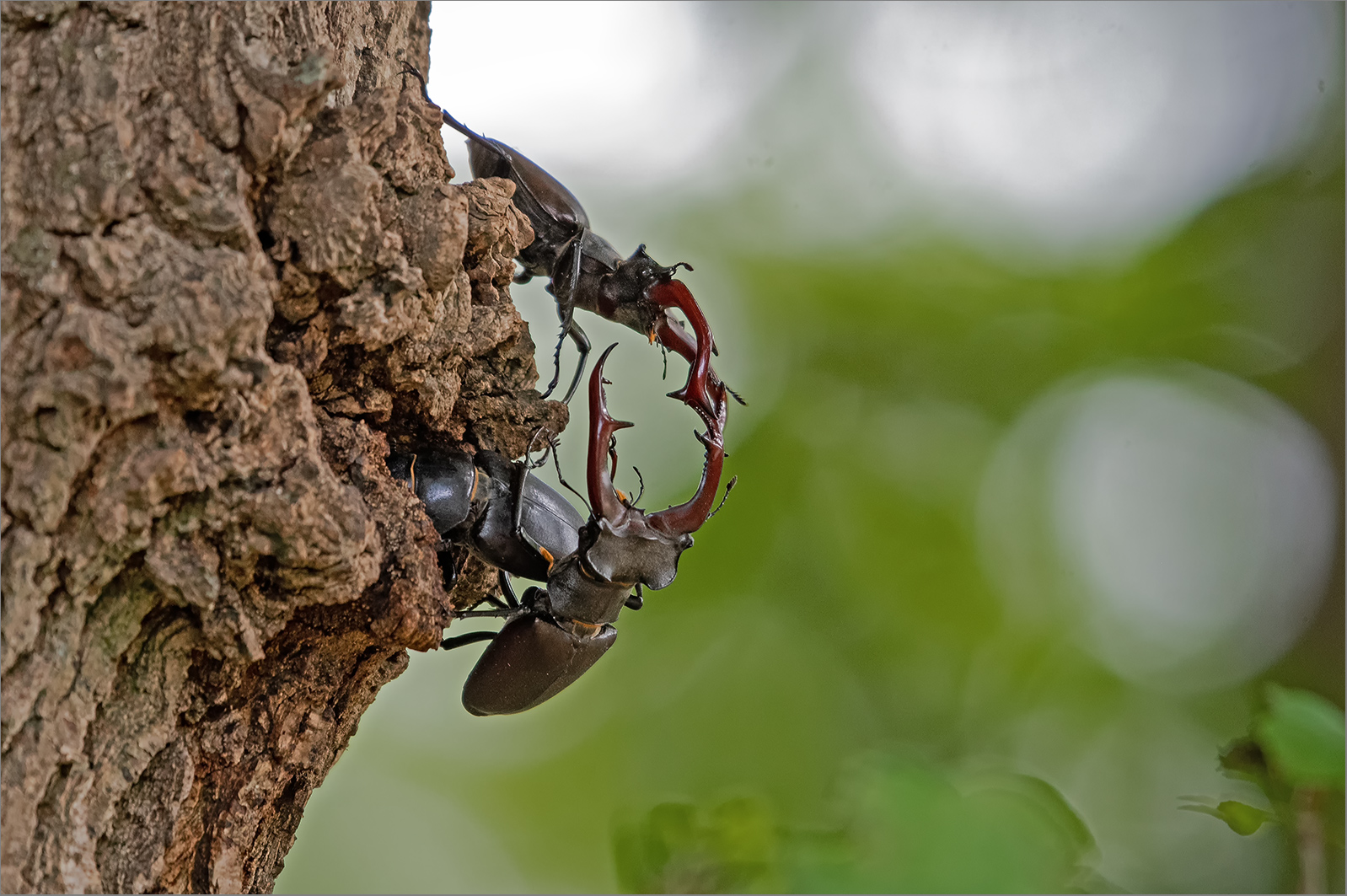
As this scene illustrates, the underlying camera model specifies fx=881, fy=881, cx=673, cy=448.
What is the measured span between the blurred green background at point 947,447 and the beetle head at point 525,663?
120 cm

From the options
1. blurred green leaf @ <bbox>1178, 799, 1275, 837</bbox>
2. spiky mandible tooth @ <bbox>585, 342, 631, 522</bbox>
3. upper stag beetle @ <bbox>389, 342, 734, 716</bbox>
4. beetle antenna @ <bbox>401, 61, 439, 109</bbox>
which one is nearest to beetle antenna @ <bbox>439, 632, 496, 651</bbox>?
upper stag beetle @ <bbox>389, 342, 734, 716</bbox>

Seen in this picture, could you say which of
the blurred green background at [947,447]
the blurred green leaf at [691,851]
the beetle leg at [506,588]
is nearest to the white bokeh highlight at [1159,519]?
the blurred green background at [947,447]

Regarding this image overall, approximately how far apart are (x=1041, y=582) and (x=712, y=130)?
2.40 m

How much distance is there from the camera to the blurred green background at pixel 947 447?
344 centimetres

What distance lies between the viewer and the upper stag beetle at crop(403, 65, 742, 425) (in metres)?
2.19

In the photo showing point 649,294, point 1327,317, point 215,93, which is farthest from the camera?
point 1327,317

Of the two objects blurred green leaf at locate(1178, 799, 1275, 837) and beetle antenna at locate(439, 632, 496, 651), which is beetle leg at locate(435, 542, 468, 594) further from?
blurred green leaf at locate(1178, 799, 1275, 837)

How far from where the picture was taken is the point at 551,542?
213 centimetres

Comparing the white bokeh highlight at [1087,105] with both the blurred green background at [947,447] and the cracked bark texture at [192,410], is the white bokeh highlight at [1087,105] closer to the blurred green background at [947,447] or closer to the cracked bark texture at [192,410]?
the blurred green background at [947,447]

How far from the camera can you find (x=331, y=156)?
1.38m

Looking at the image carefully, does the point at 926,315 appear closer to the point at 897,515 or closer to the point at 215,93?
the point at 897,515

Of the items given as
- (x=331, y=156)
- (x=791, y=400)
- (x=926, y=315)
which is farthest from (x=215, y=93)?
(x=926, y=315)

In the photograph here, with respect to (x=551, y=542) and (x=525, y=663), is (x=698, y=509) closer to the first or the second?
(x=551, y=542)

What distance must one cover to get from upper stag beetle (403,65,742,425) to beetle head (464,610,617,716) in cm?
59
